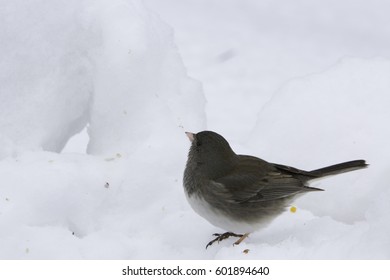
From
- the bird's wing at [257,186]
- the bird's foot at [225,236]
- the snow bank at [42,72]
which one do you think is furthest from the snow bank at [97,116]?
the bird's wing at [257,186]

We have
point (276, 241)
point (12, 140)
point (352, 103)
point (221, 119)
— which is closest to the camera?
point (276, 241)

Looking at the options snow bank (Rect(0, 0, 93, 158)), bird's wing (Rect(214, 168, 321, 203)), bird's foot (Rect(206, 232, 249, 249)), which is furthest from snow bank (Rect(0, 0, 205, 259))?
bird's wing (Rect(214, 168, 321, 203))

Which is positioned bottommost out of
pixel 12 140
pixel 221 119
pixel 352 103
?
pixel 221 119

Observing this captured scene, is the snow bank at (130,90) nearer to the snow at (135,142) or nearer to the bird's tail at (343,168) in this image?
the snow at (135,142)

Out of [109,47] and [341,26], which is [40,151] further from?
[341,26]

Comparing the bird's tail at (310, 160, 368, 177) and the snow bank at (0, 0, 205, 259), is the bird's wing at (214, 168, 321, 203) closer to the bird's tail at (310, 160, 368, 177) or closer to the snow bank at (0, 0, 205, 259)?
the bird's tail at (310, 160, 368, 177)

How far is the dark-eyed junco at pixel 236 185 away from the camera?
4.00 metres

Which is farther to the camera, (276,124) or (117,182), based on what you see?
(276,124)

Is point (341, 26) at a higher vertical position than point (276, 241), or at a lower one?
lower

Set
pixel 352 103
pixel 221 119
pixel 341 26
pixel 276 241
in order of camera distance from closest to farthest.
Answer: pixel 276 241, pixel 352 103, pixel 221 119, pixel 341 26

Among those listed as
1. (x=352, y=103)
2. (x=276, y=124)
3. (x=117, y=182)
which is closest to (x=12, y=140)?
(x=117, y=182)

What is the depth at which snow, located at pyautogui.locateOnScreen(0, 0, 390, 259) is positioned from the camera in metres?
3.86

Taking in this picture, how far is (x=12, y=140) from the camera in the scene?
4.62 metres
